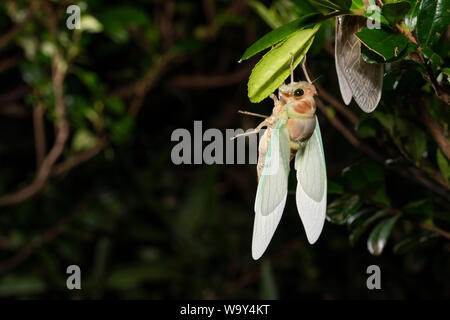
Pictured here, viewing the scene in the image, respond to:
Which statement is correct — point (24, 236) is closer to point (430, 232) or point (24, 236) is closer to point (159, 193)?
point (159, 193)

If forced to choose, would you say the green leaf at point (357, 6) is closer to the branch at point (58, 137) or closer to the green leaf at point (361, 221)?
the green leaf at point (361, 221)

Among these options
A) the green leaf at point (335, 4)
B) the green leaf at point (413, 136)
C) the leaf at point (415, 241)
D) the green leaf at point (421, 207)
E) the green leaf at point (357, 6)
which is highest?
the green leaf at point (357, 6)

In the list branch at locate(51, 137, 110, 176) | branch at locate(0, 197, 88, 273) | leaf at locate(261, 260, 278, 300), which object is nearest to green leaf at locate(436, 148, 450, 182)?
leaf at locate(261, 260, 278, 300)

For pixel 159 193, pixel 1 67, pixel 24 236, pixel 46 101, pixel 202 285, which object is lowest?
pixel 202 285

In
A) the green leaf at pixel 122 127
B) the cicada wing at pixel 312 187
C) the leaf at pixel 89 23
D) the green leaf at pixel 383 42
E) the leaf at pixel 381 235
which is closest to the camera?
the green leaf at pixel 383 42

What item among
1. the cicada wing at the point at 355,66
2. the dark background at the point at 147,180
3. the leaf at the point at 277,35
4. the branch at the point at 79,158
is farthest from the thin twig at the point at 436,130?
the branch at the point at 79,158

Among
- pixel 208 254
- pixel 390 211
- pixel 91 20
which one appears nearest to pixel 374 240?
pixel 390 211

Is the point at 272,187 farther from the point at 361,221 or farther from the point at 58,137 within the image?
the point at 58,137
